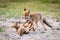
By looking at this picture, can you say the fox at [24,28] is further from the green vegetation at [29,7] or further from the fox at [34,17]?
the green vegetation at [29,7]

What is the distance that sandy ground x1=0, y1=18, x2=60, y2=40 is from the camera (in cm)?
202

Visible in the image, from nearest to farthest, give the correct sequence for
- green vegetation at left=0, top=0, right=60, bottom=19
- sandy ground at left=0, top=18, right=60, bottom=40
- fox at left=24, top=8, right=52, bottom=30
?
1. sandy ground at left=0, top=18, right=60, bottom=40
2. fox at left=24, top=8, right=52, bottom=30
3. green vegetation at left=0, top=0, right=60, bottom=19

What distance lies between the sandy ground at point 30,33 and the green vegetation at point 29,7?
110mm

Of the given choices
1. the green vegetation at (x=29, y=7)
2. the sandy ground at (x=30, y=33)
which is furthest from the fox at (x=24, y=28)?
the green vegetation at (x=29, y=7)

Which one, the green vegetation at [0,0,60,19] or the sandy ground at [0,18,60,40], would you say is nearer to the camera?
the sandy ground at [0,18,60,40]

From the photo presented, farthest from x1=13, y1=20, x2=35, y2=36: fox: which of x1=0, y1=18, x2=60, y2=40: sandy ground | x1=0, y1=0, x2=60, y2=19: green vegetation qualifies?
x1=0, y1=0, x2=60, y2=19: green vegetation

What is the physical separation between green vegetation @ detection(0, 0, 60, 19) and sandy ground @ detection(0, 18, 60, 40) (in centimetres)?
11

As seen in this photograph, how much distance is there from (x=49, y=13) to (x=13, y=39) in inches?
25.5

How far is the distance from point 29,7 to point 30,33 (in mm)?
428

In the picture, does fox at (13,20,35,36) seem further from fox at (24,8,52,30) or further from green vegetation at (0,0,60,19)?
green vegetation at (0,0,60,19)

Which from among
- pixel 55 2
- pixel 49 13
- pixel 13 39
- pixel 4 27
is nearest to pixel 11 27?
pixel 4 27

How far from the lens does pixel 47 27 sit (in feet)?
7.20

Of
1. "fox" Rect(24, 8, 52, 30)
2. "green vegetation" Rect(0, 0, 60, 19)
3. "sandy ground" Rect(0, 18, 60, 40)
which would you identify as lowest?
"sandy ground" Rect(0, 18, 60, 40)

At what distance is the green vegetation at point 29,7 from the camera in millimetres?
2330
